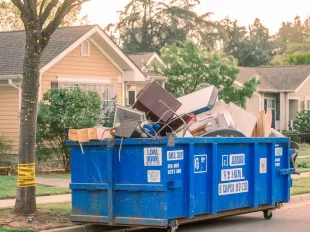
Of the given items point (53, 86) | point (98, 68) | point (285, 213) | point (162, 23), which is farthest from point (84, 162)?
point (162, 23)

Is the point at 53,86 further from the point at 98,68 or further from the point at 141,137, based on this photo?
the point at 141,137

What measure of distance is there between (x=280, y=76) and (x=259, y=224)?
113ft

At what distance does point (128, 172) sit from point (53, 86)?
1391 cm

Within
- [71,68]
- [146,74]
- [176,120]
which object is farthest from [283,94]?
[176,120]

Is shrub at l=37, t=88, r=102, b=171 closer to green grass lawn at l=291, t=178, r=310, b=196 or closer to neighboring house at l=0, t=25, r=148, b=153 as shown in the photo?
neighboring house at l=0, t=25, r=148, b=153

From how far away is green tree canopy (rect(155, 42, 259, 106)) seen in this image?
29.5 m

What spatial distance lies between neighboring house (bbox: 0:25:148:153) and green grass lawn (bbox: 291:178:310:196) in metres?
8.48

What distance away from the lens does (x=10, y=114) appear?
964 inches

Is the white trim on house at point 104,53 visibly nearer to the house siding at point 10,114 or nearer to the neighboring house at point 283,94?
the house siding at point 10,114

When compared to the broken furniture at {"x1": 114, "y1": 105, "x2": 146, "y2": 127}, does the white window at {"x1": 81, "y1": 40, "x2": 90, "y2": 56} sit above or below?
above

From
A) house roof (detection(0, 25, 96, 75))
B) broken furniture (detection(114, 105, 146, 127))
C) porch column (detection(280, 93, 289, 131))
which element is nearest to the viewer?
broken furniture (detection(114, 105, 146, 127))

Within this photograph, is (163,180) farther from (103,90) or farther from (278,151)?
(103,90)

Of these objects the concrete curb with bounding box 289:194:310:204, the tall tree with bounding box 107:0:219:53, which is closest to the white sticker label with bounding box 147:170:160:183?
the concrete curb with bounding box 289:194:310:204

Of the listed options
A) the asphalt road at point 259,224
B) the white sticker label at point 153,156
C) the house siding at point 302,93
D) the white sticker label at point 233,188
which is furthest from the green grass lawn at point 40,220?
the house siding at point 302,93
